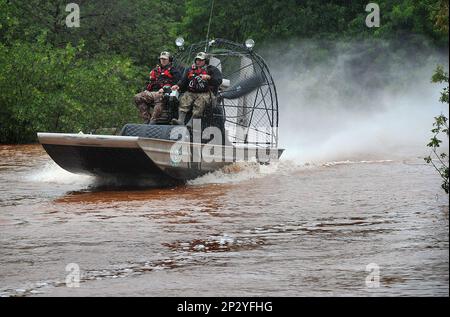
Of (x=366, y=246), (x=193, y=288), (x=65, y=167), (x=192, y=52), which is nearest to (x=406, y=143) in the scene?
(x=192, y=52)

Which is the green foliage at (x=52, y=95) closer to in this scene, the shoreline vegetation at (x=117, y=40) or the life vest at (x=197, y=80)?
the shoreline vegetation at (x=117, y=40)

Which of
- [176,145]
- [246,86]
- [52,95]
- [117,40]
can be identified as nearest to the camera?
[176,145]

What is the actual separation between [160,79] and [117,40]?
20209mm

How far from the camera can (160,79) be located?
18031mm

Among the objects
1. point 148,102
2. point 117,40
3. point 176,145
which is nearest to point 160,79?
point 148,102

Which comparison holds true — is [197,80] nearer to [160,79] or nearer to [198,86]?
[198,86]

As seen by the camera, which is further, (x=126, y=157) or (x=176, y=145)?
(x=176, y=145)

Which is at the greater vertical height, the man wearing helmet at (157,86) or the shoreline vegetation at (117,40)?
the shoreline vegetation at (117,40)

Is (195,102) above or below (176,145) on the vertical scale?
above

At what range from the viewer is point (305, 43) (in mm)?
37562

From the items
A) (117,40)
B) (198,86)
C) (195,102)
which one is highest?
(117,40)

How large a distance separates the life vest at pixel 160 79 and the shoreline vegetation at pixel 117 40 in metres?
8.58

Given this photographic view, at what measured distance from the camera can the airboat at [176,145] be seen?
16.0 m

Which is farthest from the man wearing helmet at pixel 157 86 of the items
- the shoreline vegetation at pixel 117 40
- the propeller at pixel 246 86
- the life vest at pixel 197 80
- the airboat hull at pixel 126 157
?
the shoreline vegetation at pixel 117 40
